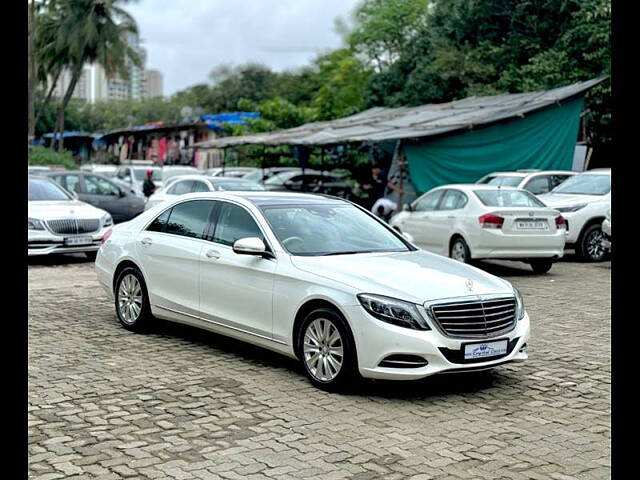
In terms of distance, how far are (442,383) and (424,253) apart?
4.62 ft

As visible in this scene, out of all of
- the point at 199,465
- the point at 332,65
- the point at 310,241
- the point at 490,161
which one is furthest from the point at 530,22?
the point at 199,465

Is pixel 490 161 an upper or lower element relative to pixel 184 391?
upper

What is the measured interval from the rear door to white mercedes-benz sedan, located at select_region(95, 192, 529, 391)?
1cm

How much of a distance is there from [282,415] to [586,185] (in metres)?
12.8

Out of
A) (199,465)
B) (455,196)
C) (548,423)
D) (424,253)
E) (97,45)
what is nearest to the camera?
(199,465)

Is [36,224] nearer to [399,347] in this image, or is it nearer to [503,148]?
[399,347]

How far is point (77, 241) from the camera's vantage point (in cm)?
1530

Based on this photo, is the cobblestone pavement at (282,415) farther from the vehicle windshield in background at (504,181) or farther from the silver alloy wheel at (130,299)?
the vehicle windshield in background at (504,181)

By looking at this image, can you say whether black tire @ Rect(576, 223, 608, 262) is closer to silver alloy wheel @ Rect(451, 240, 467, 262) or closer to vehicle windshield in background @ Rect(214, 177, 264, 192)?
silver alloy wheel @ Rect(451, 240, 467, 262)

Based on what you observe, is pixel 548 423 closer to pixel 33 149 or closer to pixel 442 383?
pixel 442 383

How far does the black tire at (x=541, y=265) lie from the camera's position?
46.9 feet

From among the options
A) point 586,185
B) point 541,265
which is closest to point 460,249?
point 541,265

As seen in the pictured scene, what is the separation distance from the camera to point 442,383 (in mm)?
6836

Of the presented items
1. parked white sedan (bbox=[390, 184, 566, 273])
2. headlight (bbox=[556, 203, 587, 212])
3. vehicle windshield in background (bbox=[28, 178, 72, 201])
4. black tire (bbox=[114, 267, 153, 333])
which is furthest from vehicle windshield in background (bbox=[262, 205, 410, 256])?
vehicle windshield in background (bbox=[28, 178, 72, 201])
